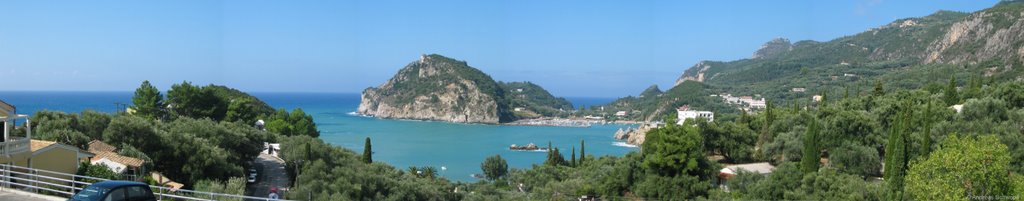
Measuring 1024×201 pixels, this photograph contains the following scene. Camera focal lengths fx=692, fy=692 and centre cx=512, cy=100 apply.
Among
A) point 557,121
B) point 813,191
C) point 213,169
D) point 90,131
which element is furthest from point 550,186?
point 557,121

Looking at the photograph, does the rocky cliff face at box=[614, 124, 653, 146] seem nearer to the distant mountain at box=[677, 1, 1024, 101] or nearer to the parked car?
the distant mountain at box=[677, 1, 1024, 101]

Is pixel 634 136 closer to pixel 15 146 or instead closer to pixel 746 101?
pixel 746 101

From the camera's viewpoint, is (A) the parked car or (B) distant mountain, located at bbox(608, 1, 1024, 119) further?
(B) distant mountain, located at bbox(608, 1, 1024, 119)

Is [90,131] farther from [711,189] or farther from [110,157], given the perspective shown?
[711,189]

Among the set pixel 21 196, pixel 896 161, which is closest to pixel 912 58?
pixel 896 161

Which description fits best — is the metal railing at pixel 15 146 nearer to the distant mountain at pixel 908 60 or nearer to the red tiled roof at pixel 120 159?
the red tiled roof at pixel 120 159

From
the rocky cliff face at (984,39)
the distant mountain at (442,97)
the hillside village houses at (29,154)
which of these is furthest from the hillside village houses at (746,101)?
the hillside village houses at (29,154)

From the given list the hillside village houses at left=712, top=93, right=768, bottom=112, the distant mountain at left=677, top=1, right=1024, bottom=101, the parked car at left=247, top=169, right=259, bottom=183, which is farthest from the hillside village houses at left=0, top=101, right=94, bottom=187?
the hillside village houses at left=712, top=93, right=768, bottom=112
